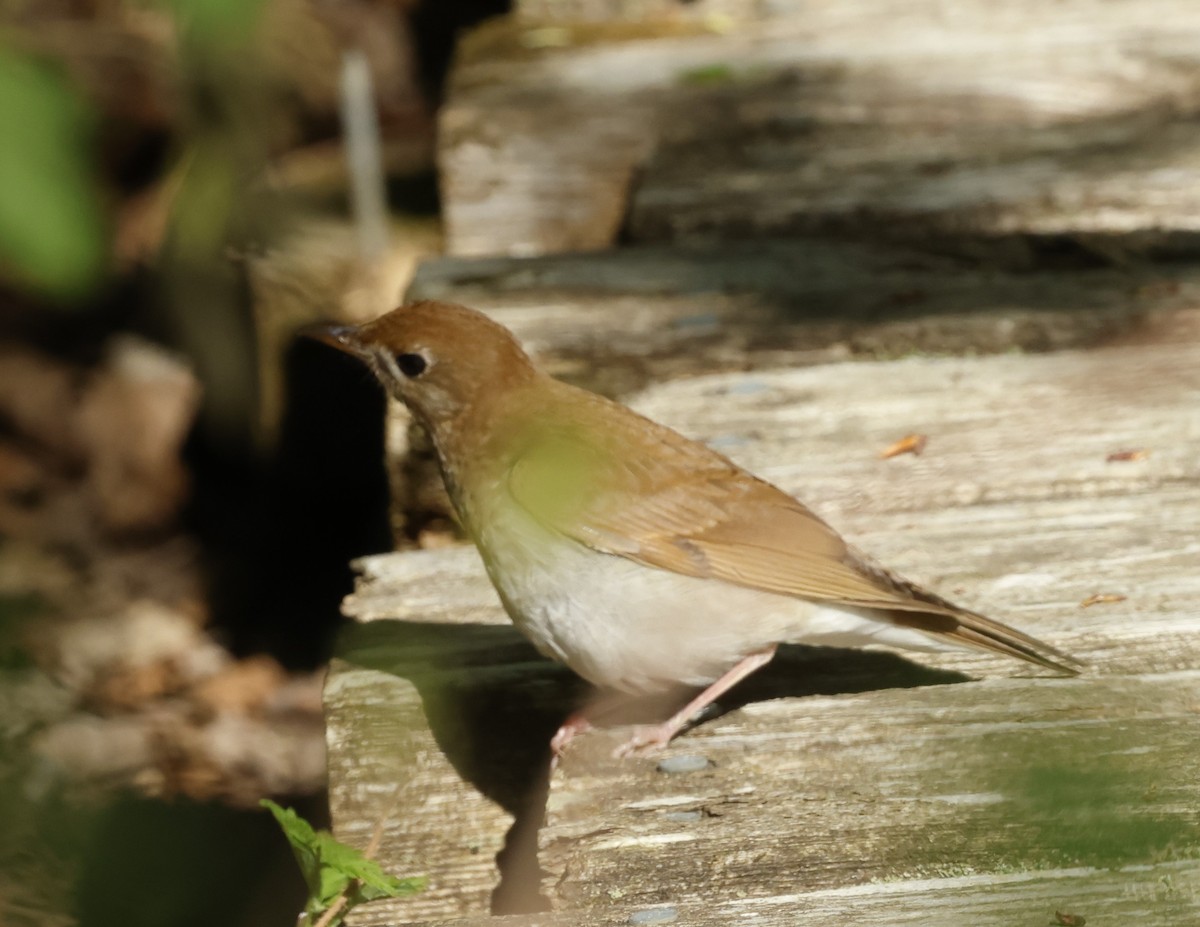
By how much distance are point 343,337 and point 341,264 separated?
339 cm

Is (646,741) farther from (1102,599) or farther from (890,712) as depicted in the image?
(1102,599)

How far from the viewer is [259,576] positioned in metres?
7.52

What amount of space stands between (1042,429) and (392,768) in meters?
1.72

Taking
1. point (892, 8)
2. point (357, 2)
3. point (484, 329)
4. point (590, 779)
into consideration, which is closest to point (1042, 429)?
point (484, 329)

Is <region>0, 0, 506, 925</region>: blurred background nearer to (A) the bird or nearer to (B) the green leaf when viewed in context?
(B) the green leaf

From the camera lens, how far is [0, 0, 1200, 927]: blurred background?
1700 mm

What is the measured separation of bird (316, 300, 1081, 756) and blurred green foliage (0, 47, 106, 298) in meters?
1.61

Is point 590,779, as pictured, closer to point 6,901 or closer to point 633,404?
point 6,901

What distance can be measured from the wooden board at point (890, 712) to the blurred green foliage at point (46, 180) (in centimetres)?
79

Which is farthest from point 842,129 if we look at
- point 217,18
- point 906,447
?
point 217,18

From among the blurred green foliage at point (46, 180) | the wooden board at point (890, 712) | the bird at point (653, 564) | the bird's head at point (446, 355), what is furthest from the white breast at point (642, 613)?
the blurred green foliage at point (46, 180)

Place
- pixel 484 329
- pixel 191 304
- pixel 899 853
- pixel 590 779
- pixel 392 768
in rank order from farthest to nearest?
pixel 191 304 → pixel 484 329 → pixel 392 768 → pixel 590 779 → pixel 899 853

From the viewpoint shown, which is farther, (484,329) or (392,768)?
(484,329)

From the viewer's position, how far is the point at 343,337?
3.37 m
